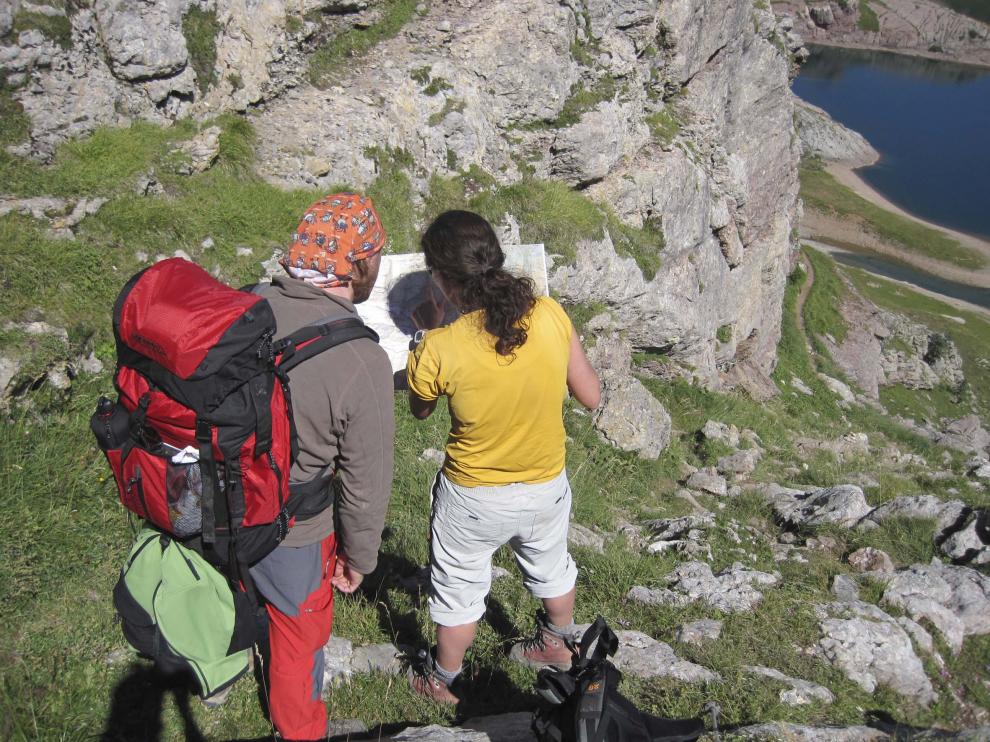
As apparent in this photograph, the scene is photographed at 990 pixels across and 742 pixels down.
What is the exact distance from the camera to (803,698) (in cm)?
414

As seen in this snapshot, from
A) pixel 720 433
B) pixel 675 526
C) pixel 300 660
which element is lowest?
pixel 720 433

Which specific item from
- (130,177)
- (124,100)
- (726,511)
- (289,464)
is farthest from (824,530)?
(124,100)

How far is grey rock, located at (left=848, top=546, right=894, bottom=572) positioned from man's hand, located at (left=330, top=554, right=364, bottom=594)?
5.25 meters

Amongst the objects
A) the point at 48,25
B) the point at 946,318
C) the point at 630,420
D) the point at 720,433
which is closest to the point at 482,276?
the point at 48,25

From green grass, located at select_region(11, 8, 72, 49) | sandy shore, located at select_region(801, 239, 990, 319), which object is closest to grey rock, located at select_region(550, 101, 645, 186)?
green grass, located at select_region(11, 8, 72, 49)

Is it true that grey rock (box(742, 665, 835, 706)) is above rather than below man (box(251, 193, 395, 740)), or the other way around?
below

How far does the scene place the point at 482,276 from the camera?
2904mm

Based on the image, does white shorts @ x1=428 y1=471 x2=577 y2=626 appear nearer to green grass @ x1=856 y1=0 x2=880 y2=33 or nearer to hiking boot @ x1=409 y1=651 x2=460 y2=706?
hiking boot @ x1=409 y1=651 x2=460 y2=706

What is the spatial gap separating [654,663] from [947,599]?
335 cm

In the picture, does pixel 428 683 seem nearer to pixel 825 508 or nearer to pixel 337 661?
pixel 337 661

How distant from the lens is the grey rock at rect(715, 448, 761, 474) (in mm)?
9992

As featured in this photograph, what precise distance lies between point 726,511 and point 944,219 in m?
68.6

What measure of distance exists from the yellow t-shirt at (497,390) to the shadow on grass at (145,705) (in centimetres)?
173

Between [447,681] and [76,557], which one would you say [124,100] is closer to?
[76,557]
